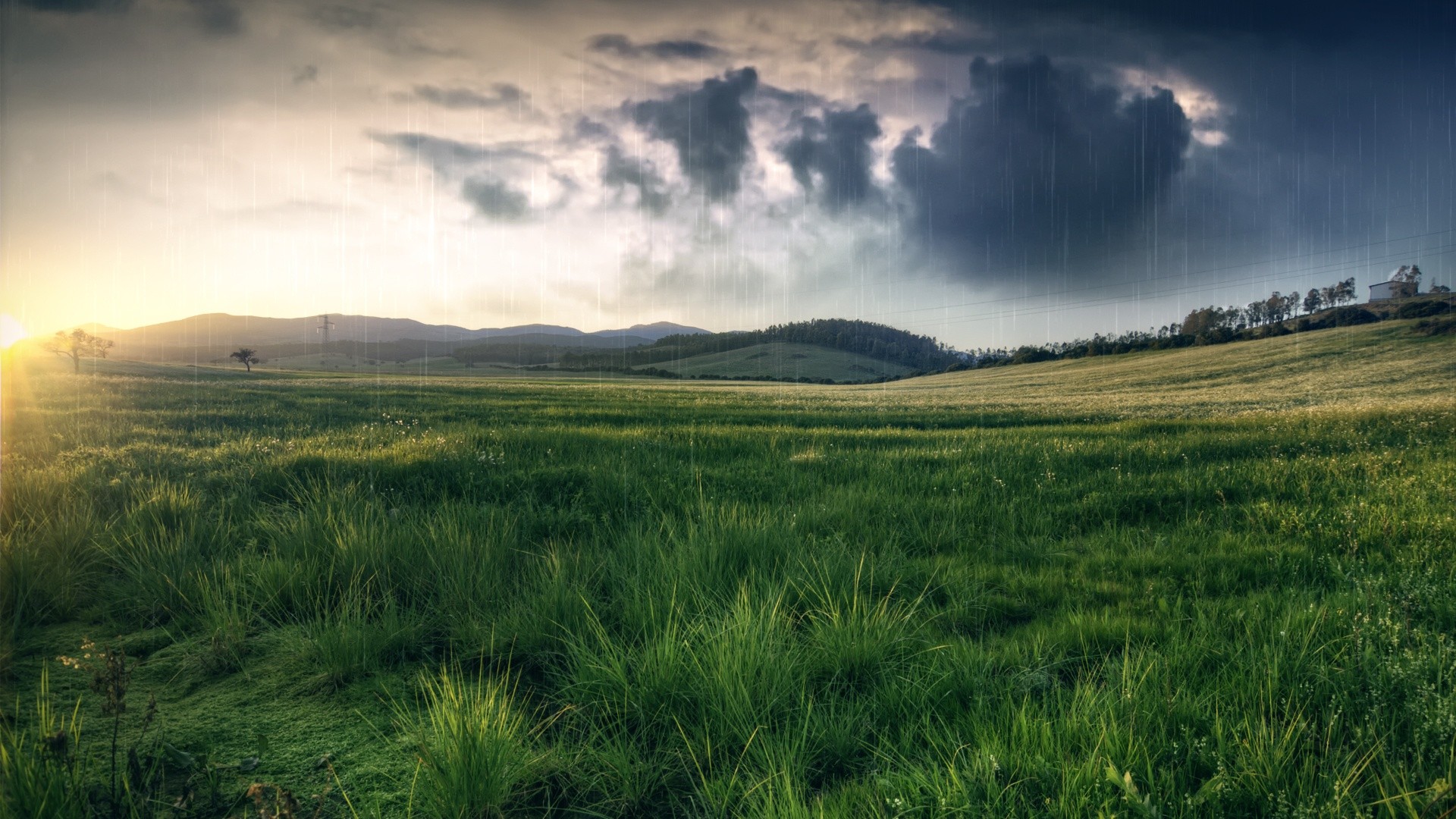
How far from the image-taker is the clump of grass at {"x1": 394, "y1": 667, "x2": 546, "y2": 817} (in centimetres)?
223

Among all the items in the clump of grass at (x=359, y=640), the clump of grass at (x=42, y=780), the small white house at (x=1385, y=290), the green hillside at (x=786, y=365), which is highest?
the small white house at (x=1385, y=290)

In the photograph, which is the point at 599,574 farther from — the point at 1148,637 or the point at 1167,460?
the point at 1167,460

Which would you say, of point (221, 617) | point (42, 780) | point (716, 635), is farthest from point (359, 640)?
point (716, 635)

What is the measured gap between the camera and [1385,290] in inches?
3844

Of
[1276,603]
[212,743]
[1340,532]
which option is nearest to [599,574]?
[212,743]

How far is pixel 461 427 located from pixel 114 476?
5.19 meters

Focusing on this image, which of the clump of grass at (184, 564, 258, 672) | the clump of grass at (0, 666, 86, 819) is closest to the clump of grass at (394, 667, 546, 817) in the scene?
the clump of grass at (0, 666, 86, 819)

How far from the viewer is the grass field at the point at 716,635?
7.61ft

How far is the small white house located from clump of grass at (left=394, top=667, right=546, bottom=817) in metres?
133

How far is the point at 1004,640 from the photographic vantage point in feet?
12.3

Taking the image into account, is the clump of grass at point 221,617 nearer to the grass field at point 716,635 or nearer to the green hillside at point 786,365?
the grass field at point 716,635

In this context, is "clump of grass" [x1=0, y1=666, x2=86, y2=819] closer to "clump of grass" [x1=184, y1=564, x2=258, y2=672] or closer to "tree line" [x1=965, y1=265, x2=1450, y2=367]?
"clump of grass" [x1=184, y1=564, x2=258, y2=672]

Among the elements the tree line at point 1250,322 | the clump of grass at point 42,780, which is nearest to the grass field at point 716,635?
the clump of grass at point 42,780

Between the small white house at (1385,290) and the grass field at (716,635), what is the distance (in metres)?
125
